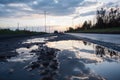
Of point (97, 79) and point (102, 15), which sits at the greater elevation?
point (102, 15)

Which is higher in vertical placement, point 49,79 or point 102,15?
point 102,15

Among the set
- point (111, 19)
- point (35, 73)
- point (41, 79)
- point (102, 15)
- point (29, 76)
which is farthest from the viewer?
point (102, 15)

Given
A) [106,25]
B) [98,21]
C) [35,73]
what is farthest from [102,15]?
[35,73]

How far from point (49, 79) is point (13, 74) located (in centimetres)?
168

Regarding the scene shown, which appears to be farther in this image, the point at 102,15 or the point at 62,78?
the point at 102,15

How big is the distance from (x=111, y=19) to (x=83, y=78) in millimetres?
112217

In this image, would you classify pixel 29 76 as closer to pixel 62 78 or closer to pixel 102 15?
pixel 62 78

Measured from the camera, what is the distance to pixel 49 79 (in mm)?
7500

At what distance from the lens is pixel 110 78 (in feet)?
25.5

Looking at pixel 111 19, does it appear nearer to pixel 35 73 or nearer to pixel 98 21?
pixel 98 21

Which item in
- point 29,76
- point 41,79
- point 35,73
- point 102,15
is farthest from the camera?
point 102,15

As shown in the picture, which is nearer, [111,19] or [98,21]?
[111,19]

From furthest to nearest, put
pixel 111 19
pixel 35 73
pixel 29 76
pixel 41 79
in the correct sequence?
pixel 111 19 → pixel 35 73 → pixel 29 76 → pixel 41 79

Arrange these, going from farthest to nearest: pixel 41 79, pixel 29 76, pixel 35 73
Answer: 1. pixel 35 73
2. pixel 29 76
3. pixel 41 79
